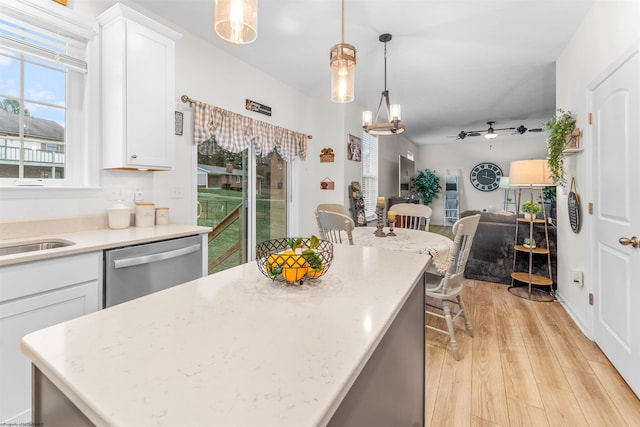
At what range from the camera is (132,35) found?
86.0 inches

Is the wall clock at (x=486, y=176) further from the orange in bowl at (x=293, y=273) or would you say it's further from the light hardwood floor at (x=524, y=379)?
the orange in bowl at (x=293, y=273)

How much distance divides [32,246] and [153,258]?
0.71 meters

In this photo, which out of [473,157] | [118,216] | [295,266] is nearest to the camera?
[295,266]

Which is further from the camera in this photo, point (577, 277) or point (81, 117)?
point (577, 277)

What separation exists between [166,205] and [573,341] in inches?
136

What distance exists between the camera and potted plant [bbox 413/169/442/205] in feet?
28.0

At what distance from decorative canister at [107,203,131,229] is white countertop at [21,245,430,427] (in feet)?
5.54

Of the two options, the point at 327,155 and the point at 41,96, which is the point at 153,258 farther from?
the point at 327,155

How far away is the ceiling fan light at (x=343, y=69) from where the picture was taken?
1.84 metres

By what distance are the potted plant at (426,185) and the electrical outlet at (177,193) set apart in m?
6.97

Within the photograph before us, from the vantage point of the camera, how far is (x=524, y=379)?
6.43 ft

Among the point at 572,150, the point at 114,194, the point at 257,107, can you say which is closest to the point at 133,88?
the point at 114,194

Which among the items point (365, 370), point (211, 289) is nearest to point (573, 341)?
point (365, 370)

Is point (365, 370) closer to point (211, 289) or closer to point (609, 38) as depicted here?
point (211, 289)
